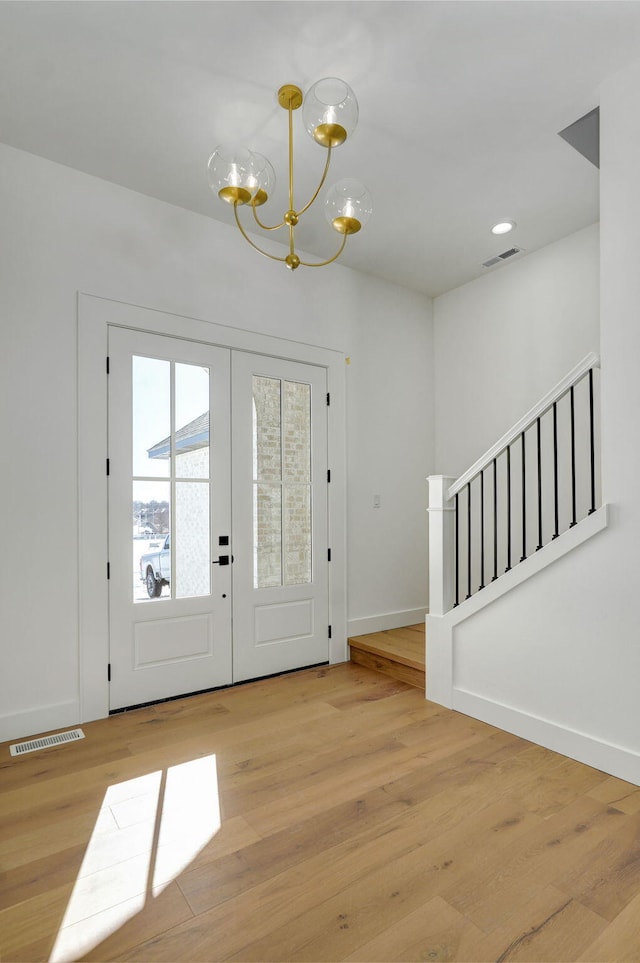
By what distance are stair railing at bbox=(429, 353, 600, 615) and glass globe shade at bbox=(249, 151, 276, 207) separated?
1.70 m

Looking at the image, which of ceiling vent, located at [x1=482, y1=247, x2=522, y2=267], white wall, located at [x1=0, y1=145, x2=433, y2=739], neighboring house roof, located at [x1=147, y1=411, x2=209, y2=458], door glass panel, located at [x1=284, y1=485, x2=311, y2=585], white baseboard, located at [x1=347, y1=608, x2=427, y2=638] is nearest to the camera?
Result: white wall, located at [x1=0, y1=145, x2=433, y2=739]

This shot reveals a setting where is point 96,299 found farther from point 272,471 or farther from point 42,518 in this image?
point 272,471

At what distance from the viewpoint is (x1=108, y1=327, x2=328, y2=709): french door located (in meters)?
3.26

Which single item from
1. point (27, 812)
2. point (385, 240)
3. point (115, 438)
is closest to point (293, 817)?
point (27, 812)

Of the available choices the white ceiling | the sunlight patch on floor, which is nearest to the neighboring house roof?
the white ceiling

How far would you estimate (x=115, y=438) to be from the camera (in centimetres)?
321

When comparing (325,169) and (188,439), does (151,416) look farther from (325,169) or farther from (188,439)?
(325,169)

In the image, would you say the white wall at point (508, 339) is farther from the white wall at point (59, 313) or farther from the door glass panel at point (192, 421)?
the door glass panel at point (192, 421)

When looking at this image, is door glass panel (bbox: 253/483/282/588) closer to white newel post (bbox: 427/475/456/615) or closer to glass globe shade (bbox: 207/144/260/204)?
white newel post (bbox: 427/475/456/615)

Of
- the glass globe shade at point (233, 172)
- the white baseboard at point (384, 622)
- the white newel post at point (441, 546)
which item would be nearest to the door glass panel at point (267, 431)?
the white newel post at point (441, 546)

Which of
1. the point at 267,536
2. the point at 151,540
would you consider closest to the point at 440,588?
the point at 267,536

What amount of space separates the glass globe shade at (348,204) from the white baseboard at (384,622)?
9.65 feet

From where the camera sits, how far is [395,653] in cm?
381

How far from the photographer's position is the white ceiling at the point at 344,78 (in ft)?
7.09
